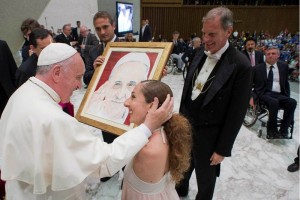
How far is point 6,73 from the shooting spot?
3141 mm

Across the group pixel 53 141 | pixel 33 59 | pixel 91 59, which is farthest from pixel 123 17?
pixel 53 141

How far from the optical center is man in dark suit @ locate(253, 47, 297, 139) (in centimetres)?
422

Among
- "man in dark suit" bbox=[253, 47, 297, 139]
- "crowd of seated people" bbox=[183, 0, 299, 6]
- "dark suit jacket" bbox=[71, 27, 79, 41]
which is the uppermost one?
"crowd of seated people" bbox=[183, 0, 299, 6]

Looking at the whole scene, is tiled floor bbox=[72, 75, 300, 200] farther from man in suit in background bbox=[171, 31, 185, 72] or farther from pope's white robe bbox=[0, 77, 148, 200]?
man in suit in background bbox=[171, 31, 185, 72]

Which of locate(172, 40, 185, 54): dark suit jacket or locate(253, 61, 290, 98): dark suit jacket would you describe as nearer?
locate(253, 61, 290, 98): dark suit jacket

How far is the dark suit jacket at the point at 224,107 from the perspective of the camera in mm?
1992

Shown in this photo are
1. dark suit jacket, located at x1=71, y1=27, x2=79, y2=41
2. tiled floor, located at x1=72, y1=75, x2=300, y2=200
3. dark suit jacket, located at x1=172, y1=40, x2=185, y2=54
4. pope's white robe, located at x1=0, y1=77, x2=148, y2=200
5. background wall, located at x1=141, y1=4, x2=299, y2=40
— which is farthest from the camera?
background wall, located at x1=141, y1=4, x2=299, y2=40

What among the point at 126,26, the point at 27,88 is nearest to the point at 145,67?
the point at 27,88

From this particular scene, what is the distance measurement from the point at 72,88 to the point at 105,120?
68cm

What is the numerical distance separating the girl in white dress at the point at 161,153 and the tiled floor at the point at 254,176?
4.60 ft

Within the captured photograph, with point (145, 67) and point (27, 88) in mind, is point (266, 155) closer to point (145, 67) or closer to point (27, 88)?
point (145, 67)

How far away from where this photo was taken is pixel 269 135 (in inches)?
167

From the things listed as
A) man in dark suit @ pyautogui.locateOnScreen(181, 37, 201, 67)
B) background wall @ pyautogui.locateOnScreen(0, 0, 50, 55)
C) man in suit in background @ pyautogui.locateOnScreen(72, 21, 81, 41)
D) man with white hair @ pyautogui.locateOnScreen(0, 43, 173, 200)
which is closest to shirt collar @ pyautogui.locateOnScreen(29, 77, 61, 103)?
man with white hair @ pyautogui.locateOnScreen(0, 43, 173, 200)

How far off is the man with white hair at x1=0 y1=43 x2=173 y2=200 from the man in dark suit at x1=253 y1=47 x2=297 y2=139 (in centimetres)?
339
